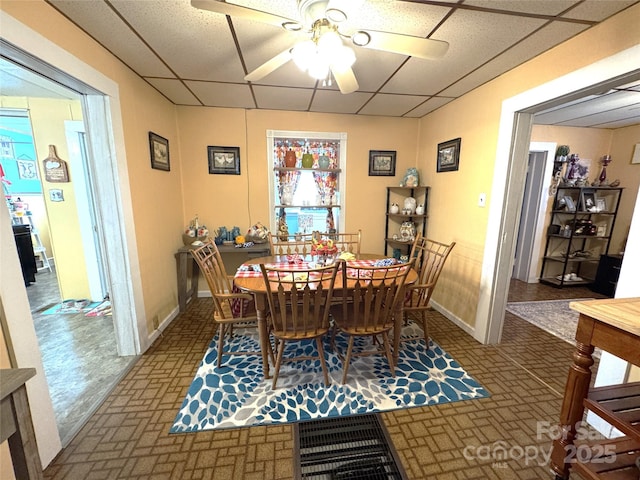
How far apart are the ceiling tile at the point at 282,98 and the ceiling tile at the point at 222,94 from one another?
114 millimetres

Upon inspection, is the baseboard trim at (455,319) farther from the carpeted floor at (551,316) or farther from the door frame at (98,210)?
the door frame at (98,210)

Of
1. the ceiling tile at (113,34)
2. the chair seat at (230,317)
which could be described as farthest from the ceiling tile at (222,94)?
the chair seat at (230,317)

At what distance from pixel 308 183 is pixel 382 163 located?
3.42 feet

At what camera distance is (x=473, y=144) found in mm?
2557

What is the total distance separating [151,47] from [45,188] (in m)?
2.46

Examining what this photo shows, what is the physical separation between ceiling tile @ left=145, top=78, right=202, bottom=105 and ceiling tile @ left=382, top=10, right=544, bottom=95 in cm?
200

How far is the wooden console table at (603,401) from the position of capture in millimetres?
975

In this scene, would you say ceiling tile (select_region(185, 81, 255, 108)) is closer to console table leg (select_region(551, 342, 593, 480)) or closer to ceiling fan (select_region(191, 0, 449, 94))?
ceiling fan (select_region(191, 0, 449, 94))

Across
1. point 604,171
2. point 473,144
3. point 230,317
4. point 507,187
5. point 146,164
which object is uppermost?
point 473,144

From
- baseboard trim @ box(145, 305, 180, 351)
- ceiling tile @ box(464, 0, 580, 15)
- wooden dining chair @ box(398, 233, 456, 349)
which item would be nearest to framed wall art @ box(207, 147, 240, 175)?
baseboard trim @ box(145, 305, 180, 351)

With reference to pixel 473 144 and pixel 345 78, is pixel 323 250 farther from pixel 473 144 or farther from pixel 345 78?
pixel 473 144

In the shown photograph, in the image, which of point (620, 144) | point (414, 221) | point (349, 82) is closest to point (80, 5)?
point (349, 82)

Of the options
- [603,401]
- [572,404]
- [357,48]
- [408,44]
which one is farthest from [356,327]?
[357,48]

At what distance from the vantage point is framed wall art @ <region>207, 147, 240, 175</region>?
321 centimetres
